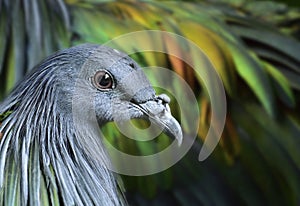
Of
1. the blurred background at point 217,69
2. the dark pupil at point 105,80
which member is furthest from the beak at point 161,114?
the blurred background at point 217,69

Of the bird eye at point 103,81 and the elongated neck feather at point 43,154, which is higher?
the bird eye at point 103,81

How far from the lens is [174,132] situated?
2.06m

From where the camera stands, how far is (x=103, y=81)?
2051mm

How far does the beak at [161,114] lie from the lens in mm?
2062

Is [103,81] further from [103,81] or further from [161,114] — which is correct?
[161,114]

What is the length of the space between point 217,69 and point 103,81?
112 centimetres

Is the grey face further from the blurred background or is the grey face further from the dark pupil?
the blurred background

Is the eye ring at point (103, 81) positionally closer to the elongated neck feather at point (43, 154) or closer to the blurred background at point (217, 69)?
the elongated neck feather at point (43, 154)

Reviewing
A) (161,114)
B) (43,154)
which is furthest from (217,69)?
(43,154)

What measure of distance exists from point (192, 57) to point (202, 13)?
28 centimetres

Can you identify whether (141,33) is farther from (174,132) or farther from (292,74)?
(174,132)

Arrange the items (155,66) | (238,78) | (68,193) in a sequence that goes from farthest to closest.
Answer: (238,78) → (155,66) → (68,193)

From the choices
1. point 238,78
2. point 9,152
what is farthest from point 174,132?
point 238,78

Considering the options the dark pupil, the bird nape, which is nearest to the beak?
the bird nape
